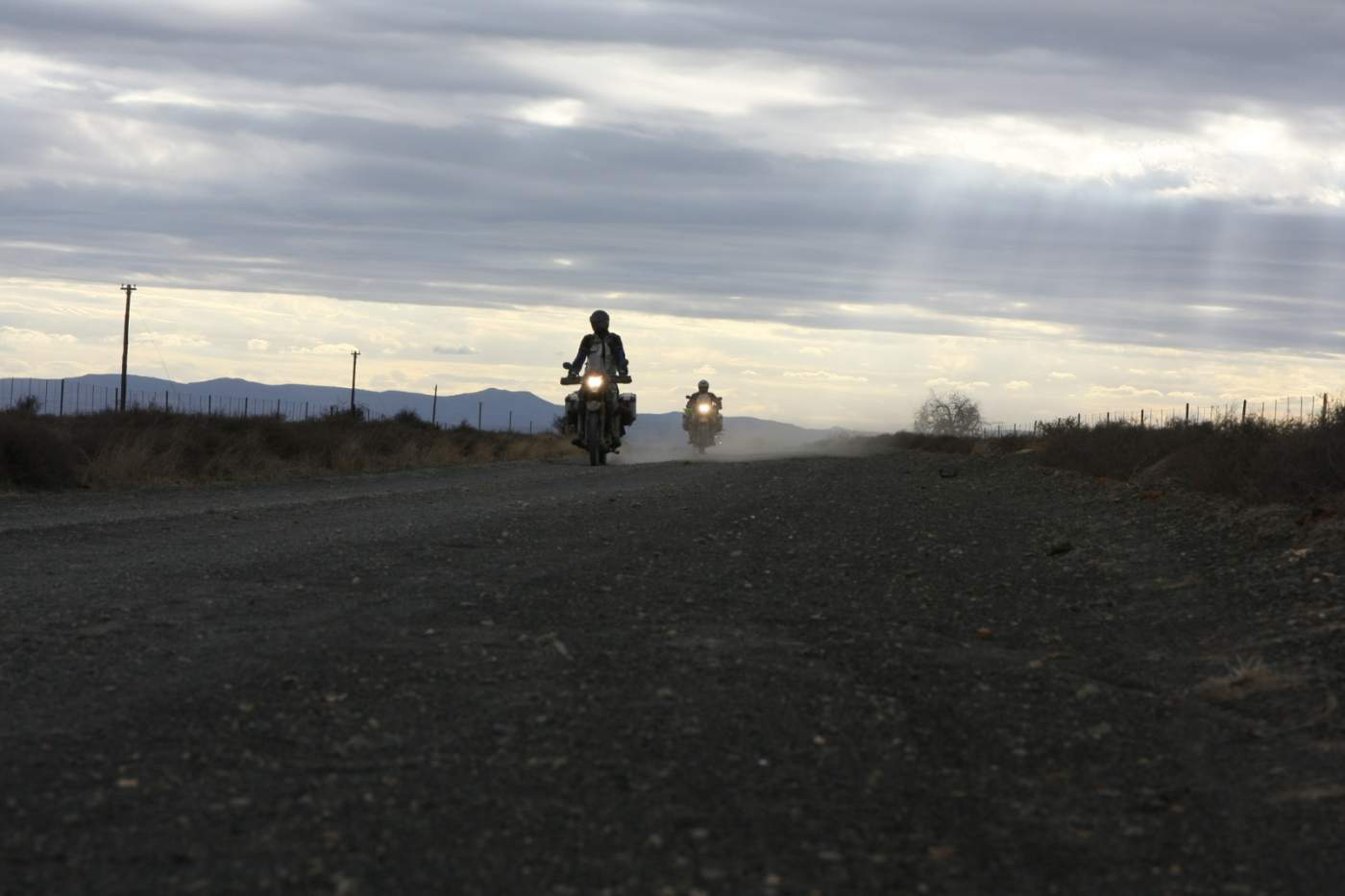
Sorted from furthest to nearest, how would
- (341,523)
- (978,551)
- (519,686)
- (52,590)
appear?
1. (341,523)
2. (978,551)
3. (52,590)
4. (519,686)

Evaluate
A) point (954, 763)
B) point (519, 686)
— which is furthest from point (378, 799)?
point (954, 763)

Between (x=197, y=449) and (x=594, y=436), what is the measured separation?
8.20m

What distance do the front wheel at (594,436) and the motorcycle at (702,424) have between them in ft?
39.6

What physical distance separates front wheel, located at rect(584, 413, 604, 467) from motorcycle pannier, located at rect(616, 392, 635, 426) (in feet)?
1.96

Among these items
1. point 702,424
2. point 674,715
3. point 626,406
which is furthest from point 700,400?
point 674,715

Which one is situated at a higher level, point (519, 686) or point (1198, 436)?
point (1198, 436)

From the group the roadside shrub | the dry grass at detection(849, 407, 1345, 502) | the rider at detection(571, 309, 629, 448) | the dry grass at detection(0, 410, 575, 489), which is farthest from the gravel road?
the rider at detection(571, 309, 629, 448)

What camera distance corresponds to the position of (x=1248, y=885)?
4.53 m

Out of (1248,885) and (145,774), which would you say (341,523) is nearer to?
(145,774)

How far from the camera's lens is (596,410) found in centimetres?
2720

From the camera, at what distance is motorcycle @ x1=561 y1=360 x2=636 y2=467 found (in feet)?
88.6

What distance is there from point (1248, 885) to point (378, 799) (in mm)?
2732

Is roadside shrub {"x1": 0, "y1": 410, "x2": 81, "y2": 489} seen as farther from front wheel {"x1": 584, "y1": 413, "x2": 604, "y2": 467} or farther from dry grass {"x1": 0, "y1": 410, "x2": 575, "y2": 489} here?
front wheel {"x1": 584, "y1": 413, "x2": 604, "y2": 467}

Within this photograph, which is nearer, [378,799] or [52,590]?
[378,799]
